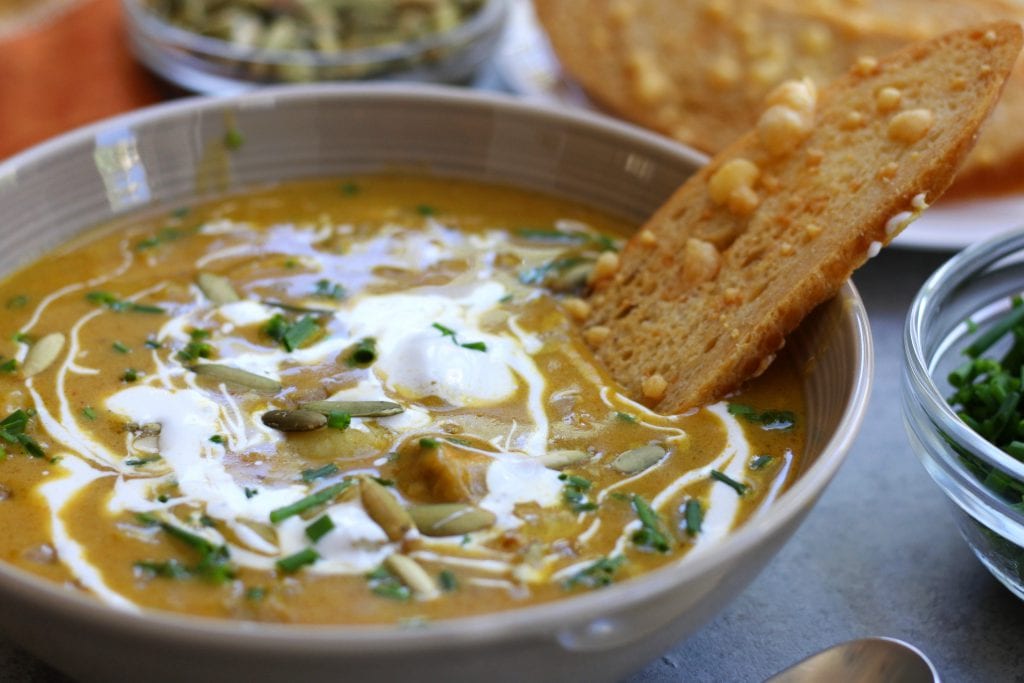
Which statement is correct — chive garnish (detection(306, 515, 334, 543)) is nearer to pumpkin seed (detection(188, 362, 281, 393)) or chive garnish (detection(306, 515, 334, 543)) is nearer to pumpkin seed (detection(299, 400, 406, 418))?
pumpkin seed (detection(299, 400, 406, 418))

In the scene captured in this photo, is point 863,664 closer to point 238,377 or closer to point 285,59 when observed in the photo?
point 238,377

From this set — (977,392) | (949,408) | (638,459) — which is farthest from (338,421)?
(977,392)

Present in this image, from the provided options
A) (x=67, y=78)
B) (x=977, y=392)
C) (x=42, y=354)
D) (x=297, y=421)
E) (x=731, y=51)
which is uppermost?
(x=731, y=51)

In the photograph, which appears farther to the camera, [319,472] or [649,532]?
[319,472]

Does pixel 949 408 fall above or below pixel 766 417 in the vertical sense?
above

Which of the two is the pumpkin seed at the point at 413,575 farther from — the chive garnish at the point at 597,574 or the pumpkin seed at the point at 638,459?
the pumpkin seed at the point at 638,459

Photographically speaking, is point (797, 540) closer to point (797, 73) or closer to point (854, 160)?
point (854, 160)

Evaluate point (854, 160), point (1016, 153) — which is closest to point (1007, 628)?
point (854, 160)
